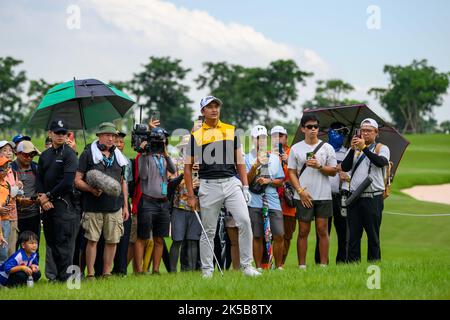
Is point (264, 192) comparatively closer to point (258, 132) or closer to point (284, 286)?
point (258, 132)

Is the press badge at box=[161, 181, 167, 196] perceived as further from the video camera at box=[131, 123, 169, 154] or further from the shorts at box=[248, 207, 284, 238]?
the shorts at box=[248, 207, 284, 238]

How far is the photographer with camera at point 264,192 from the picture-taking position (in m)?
12.3

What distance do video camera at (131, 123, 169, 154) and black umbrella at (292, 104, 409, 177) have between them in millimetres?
2223

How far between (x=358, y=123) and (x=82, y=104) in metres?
4.55

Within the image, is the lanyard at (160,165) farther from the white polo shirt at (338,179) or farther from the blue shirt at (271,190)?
the white polo shirt at (338,179)

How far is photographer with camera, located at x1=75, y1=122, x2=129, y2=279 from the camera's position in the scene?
11.1 metres

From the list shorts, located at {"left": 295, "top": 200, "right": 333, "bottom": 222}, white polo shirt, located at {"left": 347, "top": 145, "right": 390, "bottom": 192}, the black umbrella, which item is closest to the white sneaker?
shorts, located at {"left": 295, "top": 200, "right": 333, "bottom": 222}

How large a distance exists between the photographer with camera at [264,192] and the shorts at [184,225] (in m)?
1.06

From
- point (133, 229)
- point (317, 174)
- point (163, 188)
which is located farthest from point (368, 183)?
point (133, 229)

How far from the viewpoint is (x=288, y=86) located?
429 feet
